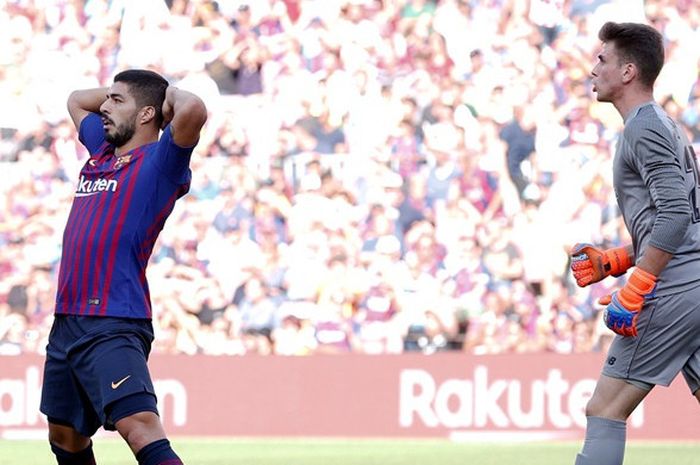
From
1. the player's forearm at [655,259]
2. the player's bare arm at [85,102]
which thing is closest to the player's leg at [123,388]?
the player's bare arm at [85,102]

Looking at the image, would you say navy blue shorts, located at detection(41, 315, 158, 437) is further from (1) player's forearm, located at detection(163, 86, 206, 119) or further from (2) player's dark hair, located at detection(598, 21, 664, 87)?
(2) player's dark hair, located at detection(598, 21, 664, 87)

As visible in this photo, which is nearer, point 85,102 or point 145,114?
point 145,114

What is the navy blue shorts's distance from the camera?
5441 mm

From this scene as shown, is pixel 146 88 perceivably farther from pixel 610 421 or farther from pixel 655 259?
pixel 610 421

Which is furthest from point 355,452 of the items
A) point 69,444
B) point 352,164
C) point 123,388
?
point 123,388

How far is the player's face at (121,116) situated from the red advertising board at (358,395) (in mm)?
6434

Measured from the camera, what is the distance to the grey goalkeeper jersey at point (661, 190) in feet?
17.4

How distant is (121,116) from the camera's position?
5855 mm

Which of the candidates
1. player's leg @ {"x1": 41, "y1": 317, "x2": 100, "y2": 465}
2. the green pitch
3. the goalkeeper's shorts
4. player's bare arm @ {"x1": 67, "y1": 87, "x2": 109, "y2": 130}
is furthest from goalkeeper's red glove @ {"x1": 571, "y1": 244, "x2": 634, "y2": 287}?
the green pitch

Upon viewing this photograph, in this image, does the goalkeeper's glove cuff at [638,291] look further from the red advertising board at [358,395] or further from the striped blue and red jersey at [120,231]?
the red advertising board at [358,395]

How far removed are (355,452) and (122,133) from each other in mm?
5652

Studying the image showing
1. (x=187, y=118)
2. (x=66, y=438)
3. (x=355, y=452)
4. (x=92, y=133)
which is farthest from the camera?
(x=355, y=452)

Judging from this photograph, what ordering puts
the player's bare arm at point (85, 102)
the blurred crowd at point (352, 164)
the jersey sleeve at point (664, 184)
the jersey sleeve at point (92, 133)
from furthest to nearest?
the blurred crowd at point (352, 164) < the player's bare arm at point (85, 102) < the jersey sleeve at point (92, 133) < the jersey sleeve at point (664, 184)

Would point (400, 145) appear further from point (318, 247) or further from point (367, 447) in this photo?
point (367, 447)
